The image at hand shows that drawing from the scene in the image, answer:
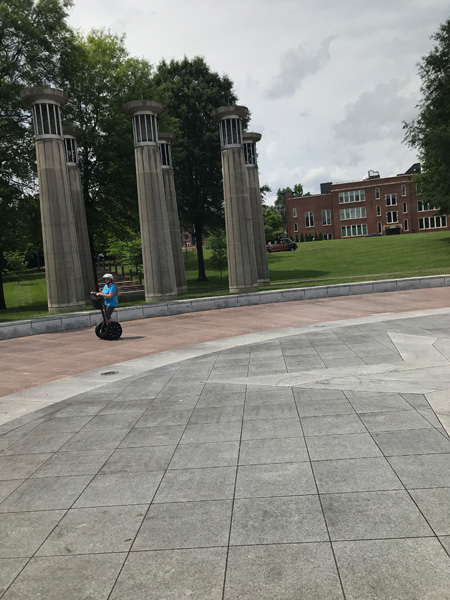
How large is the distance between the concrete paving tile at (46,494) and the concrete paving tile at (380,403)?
13.1 feet

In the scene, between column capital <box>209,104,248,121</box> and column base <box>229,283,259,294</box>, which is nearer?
column capital <box>209,104,248,121</box>

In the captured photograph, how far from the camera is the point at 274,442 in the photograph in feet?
21.8

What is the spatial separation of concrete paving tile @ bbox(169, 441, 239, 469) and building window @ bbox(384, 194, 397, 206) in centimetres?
8774

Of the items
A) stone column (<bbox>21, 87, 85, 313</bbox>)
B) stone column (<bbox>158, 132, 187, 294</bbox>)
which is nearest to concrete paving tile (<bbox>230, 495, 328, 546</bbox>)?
stone column (<bbox>21, 87, 85, 313</bbox>)

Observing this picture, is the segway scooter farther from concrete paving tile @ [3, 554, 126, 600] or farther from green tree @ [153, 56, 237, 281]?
green tree @ [153, 56, 237, 281]

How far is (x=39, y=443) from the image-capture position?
24.0 ft

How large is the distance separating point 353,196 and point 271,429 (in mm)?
86773

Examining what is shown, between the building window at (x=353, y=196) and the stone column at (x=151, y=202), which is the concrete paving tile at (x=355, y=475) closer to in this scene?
the stone column at (x=151, y=202)

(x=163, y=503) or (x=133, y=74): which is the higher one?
(x=133, y=74)

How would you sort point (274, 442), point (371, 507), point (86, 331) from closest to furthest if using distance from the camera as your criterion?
point (371, 507), point (274, 442), point (86, 331)

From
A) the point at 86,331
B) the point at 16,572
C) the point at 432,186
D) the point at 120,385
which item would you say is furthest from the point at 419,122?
the point at 16,572

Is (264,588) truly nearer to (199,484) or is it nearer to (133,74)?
(199,484)

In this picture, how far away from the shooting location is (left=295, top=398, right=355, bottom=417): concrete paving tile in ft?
25.1

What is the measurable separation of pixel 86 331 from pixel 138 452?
1295cm
